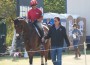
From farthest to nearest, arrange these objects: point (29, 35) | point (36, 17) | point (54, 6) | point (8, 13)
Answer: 1. point (54, 6)
2. point (8, 13)
3. point (36, 17)
4. point (29, 35)

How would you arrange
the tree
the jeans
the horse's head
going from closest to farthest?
1. the jeans
2. the horse's head
3. the tree

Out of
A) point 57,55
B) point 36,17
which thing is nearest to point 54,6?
point 36,17

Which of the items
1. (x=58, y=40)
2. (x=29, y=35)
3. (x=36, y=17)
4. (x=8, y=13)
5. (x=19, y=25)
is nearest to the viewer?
(x=58, y=40)

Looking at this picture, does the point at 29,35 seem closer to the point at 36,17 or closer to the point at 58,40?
the point at 36,17

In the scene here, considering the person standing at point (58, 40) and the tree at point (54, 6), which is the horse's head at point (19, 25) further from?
the tree at point (54, 6)

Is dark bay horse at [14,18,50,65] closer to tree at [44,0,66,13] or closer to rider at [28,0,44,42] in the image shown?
rider at [28,0,44,42]

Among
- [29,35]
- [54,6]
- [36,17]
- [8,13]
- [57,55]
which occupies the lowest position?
[57,55]

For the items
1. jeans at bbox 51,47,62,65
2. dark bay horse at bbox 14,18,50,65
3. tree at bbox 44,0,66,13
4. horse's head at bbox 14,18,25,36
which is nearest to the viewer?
jeans at bbox 51,47,62,65

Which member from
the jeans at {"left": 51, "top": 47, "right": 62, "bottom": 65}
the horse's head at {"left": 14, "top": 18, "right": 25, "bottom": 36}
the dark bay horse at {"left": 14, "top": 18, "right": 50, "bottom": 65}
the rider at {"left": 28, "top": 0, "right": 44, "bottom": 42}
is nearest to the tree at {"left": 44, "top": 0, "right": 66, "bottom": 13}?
the rider at {"left": 28, "top": 0, "right": 44, "bottom": 42}

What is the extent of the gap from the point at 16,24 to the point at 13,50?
21.3 ft

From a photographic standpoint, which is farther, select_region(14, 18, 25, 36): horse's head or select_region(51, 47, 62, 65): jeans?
select_region(14, 18, 25, 36): horse's head

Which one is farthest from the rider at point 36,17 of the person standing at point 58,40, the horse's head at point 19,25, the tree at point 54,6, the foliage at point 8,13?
the tree at point 54,6

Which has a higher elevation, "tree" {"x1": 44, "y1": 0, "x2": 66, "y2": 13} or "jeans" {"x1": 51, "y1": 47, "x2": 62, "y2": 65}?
"tree" {"x1": 44, "y1": 0, "x2": 66, "y2": 13}

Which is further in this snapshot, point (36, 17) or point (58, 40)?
point (36, 17)
